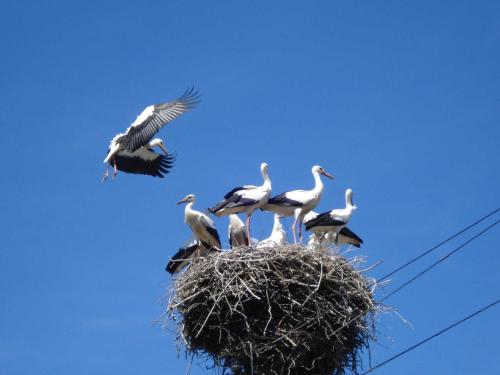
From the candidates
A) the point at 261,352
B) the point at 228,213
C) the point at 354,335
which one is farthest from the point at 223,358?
the point at 228,213

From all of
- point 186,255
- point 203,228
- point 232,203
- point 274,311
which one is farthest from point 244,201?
point 274,311

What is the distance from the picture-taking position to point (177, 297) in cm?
1823

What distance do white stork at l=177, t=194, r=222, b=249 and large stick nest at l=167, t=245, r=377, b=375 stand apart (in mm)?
2615

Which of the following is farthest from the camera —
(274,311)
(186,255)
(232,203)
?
(186,255)

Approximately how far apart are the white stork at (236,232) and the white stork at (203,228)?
10.7 inches

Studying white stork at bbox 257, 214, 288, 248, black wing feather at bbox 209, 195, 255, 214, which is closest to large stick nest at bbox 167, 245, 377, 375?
white stork at bbox 257, 214, 288, 248

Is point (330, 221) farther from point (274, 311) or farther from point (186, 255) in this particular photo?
point (274, 311)

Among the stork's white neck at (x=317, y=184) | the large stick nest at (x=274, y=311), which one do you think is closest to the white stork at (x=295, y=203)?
the stork's white neck at (x=317, y=184)

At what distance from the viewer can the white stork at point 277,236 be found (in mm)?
19797

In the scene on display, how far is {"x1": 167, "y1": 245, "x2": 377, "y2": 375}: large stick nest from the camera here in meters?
17.7

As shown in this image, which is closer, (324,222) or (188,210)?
(188,210)

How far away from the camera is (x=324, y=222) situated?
69.7ft

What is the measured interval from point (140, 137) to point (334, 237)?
370cm

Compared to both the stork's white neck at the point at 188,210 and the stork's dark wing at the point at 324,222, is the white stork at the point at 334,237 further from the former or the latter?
the stork's white neck at the point at 188,210
